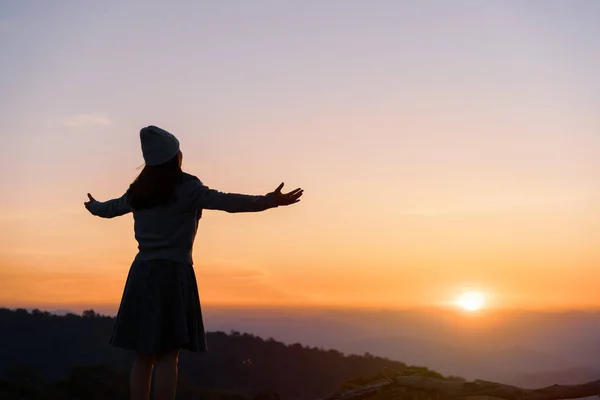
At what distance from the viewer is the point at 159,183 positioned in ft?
17.9

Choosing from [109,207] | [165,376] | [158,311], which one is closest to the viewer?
[165,376]

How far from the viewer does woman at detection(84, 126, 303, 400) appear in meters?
5.44

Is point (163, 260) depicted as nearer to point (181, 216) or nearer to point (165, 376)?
point (181, 216)

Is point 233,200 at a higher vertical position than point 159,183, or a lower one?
lower

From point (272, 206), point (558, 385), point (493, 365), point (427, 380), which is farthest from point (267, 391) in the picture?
point (493, 365)

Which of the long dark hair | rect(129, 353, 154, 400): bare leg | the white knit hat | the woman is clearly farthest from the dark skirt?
the white knit hat

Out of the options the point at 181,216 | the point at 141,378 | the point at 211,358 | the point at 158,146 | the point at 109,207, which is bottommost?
the point at 141,378

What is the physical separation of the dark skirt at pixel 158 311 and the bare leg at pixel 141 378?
10cm

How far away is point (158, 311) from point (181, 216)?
735mm

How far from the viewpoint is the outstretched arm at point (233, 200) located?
5.40 metres

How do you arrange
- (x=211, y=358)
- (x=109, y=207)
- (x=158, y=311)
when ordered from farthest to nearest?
(x=211, y=358)
(x=109, y=207)
(x=158, y=311)

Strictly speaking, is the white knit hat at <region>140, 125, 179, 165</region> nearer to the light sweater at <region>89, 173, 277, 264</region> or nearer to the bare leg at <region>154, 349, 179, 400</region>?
the light sweater at <region>89, 173, 277, 264</region>

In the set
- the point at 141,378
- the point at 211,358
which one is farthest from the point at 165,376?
the point at 211,358

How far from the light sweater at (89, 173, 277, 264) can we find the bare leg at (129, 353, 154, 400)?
761 mm
